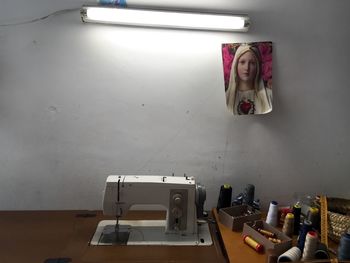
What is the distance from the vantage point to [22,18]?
152 cm

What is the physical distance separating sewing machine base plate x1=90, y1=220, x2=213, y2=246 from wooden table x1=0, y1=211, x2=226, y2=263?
28 mm

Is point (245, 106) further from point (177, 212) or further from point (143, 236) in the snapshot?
point (143, 236)

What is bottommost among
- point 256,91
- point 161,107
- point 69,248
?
point 69,248

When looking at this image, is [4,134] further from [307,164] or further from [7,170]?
[307,164]

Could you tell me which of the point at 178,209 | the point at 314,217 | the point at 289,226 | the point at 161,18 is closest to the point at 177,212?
the point at 178,209

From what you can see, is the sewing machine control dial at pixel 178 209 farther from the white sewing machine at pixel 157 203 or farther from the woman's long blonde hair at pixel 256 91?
the woman's long blonde hair at pixel 256 91

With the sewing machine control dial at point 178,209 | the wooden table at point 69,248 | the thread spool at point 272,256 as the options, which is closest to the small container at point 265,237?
the thread spool at point 272,256

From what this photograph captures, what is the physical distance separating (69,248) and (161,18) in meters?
1.11

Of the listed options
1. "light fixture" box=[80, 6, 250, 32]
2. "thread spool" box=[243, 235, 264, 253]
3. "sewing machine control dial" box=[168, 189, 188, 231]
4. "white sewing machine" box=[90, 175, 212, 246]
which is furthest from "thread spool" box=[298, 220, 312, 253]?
"light fixture" box=[80, 6, 250, 32]

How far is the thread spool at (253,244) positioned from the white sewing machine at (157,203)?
0.16 m

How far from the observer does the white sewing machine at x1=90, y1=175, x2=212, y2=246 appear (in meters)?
1.32

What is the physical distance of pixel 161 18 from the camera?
57.4 inches

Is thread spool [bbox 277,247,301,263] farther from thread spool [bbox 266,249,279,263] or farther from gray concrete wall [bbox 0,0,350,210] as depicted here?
gray concrete wall [bbox 0,0,350,210]

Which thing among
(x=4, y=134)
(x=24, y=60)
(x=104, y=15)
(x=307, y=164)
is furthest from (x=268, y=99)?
(x=4, y=134)
